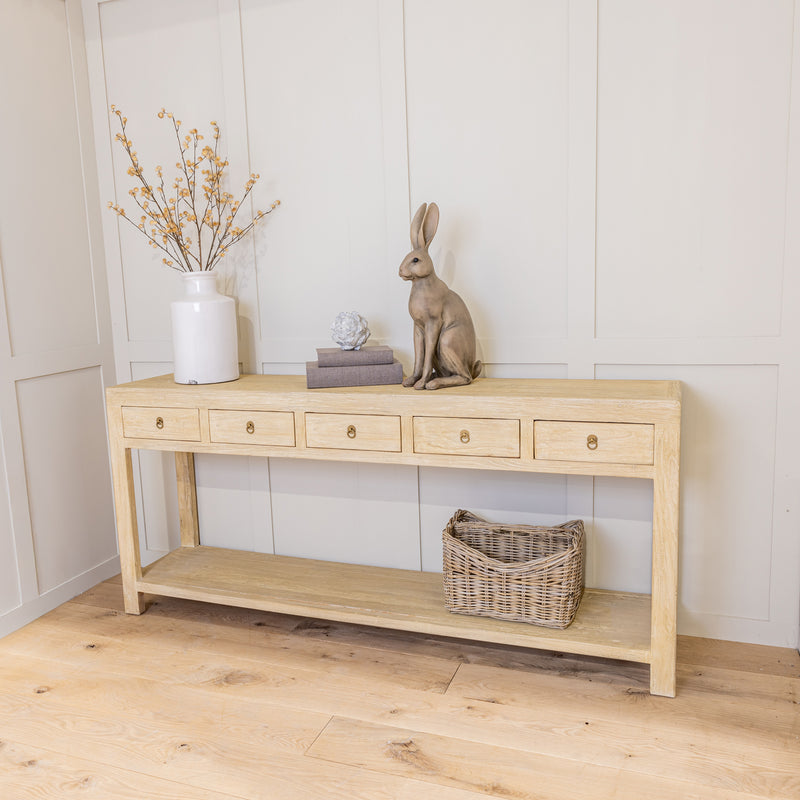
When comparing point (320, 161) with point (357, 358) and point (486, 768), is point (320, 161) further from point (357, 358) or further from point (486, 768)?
point (486, 768)

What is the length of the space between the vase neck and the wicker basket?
1.09 metres

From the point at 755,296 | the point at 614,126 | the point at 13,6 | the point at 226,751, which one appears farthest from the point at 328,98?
the point at 226,751

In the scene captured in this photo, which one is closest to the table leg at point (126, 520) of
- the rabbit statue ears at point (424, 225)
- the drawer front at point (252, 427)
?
the drawer front at point (252, 427)

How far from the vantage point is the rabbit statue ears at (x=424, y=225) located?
2086 millimetres

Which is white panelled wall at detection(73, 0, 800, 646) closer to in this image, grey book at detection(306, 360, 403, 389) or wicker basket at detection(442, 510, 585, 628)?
wicker basket at detection(442, 510, 585, 628)

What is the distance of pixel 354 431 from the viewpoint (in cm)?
208

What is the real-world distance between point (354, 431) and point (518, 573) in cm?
61

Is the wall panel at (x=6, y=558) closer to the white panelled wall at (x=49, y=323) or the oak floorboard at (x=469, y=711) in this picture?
the white panelled wall at (x=49, y=323)

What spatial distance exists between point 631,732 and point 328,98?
2.07 metres

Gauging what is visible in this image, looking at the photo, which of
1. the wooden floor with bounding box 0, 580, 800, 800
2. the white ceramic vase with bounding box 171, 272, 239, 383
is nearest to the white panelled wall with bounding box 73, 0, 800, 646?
the white ceramic vase with bounding box 171, 272, 239, 383

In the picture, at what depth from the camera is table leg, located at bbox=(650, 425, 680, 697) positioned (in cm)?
179

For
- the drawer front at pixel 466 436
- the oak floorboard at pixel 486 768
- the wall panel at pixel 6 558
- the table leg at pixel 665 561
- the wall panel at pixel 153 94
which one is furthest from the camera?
the wall panel at pixel 153 94

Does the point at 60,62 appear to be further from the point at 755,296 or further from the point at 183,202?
the point at 755,296

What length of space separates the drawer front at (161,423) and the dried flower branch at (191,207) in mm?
500
